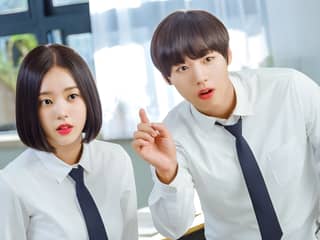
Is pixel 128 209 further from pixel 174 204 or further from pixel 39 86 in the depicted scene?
pixel 39 86

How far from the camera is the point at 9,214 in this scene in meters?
1.35

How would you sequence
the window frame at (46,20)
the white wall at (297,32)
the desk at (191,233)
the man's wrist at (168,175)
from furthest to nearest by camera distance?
1. the window frame at (46,20)
2. the white wall at (297,32)
3. the desk at (191,233)
4. the man's wrist at (168,175)

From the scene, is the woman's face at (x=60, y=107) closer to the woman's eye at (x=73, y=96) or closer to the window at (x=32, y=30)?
the woman's eye at (x=73, y=96)

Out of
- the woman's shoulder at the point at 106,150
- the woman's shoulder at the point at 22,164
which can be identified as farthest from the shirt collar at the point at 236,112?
the woman's shoulder at the point at 22,164

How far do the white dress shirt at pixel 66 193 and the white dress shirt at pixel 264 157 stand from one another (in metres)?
0.19

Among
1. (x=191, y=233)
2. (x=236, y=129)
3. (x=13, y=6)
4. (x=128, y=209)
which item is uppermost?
(x=13, y=6)

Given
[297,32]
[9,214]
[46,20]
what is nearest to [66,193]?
[9,214]

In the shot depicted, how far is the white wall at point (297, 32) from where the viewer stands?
8.81 feet

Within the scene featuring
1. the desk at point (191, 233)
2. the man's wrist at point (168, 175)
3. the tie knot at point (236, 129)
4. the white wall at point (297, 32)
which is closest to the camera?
the man's wrist at point (168, 175)

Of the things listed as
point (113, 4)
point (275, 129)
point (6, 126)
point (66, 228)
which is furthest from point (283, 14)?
point (6, 126)

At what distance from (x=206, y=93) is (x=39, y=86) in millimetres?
429

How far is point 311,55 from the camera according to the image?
271 centimetres

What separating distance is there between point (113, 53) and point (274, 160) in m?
1.87

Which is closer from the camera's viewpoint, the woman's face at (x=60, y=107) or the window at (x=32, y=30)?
the woman's face at (x=60, y=107)
